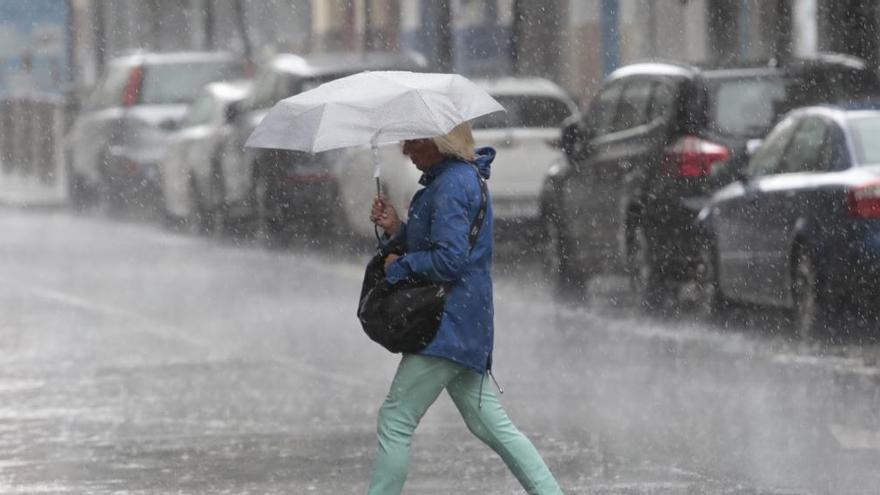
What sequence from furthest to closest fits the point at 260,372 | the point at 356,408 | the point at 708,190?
1. the point at 708,190
2. the point at 260,372
3. the point at 356,408

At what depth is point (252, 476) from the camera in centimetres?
960

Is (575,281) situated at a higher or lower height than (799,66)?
lower

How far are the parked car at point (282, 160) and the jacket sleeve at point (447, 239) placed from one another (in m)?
15.3

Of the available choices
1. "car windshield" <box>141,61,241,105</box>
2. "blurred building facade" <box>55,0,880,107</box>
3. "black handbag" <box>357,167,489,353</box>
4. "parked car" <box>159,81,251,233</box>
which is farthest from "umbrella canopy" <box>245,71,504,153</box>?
"car windshield" <box>141,61,241,105</box>

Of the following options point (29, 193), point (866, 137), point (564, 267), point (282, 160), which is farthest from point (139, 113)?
point (866, 137)

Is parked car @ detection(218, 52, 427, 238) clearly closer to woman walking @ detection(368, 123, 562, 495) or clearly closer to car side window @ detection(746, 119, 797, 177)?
car side window @ detection(746, 119, 797, 177)

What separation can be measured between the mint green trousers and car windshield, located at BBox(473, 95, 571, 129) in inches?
513

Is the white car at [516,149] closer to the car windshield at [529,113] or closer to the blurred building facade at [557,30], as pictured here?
A: the car windshield at [529,113]

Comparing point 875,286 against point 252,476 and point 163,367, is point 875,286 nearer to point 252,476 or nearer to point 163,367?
point 163,367

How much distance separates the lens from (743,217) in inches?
605

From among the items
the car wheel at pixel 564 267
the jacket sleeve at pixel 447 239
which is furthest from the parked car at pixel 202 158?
the jacket sleeve at pixel 447 239

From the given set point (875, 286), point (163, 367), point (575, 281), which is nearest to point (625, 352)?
point (875, 286)

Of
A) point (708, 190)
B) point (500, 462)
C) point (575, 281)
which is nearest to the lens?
point (500, 462)

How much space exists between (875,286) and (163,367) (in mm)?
3822
